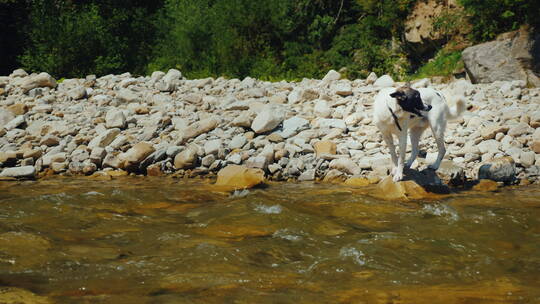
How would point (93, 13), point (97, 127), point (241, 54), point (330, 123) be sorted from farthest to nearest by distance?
point (93, 13) → point (241, 54) → point (97, 127) → point (330, 123)

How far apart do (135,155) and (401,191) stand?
194 inches

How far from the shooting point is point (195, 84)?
13547mm

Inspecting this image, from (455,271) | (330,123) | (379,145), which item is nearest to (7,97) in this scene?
(330,123)

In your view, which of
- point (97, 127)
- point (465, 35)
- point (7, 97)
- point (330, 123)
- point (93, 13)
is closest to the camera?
point (330, 123)

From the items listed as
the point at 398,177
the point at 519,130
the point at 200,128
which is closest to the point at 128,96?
the point at 200,128

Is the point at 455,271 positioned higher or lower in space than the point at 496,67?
lower

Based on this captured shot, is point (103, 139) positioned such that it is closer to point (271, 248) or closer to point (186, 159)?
point (186, 159)

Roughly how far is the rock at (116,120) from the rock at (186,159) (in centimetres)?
245

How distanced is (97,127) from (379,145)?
6.12 meters

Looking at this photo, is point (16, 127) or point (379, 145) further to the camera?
point (16, 127)

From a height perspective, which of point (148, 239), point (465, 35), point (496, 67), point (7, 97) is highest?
point (465, 35)

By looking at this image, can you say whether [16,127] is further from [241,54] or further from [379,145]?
[241,54]

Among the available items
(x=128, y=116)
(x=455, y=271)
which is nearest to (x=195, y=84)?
(x=128, y=116)

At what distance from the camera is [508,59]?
1381 centimetres
